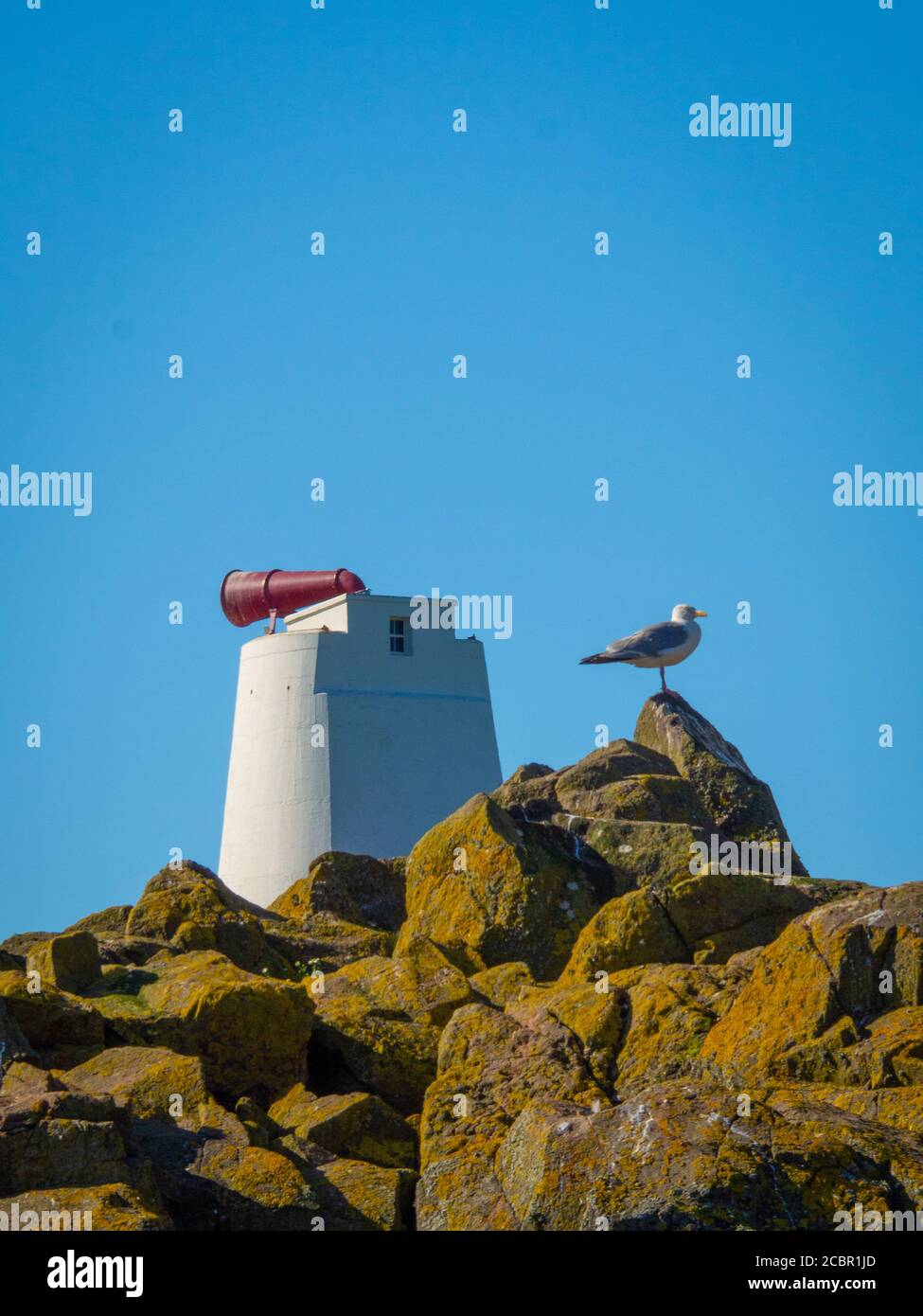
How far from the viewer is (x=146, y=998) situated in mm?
16844

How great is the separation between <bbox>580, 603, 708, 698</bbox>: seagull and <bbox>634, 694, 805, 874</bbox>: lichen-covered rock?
1.51m

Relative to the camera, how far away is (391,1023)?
16.1m

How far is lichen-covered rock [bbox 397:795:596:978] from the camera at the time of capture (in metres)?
19.2

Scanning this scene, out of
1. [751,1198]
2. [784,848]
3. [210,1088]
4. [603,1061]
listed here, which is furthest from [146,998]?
[784,848]

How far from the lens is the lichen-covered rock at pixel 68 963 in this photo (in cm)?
1747

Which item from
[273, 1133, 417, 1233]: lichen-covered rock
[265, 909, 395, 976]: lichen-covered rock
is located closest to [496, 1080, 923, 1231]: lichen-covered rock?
[273, 1133, 417, 1233]: lichen-covered rock

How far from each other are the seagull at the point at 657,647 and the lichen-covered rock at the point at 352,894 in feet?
20.4

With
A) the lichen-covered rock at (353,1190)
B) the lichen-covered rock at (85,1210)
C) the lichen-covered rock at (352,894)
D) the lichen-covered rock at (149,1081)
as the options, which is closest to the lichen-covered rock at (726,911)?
the lichen-covered rock at (352,894)

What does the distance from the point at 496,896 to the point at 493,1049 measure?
4.65m

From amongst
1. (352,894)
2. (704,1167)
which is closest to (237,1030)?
(704,1167)

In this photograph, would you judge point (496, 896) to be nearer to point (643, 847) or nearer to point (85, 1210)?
point (643, 847)
